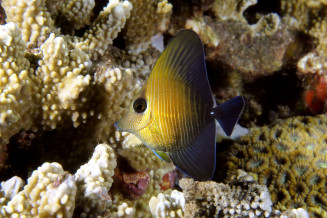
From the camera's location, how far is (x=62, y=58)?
206 cm

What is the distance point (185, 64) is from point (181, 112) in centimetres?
33

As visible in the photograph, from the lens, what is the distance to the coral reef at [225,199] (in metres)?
1.98

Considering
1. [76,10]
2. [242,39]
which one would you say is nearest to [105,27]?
[76,10]

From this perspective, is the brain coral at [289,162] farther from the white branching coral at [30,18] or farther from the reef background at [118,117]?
the white branching coral at [30,18]

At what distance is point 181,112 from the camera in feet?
5.87

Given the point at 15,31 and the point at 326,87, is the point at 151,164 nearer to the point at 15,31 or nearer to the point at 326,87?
the point at 15,31

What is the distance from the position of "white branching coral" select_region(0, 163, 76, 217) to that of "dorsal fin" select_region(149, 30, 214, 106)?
2.78 ft

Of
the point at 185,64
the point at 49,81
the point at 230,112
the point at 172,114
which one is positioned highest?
the point at 185,64

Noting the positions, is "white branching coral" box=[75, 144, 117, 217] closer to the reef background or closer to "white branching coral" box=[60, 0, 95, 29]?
the reef background

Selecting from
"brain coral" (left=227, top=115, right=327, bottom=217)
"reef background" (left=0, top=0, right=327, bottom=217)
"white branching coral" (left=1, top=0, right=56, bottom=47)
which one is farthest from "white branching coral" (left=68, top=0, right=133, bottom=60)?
"brain coral" (left=227, top=115, right=327, bottom=217)

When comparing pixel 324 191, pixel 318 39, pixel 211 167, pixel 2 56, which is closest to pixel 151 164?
pixel 211 167

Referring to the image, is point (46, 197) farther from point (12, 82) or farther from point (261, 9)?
point (261, 9)

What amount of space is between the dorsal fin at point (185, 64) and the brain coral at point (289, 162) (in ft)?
4.57

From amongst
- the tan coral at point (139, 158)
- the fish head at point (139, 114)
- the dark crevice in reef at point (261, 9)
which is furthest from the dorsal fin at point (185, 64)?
the dark crevice in reef at point (261, 9)
